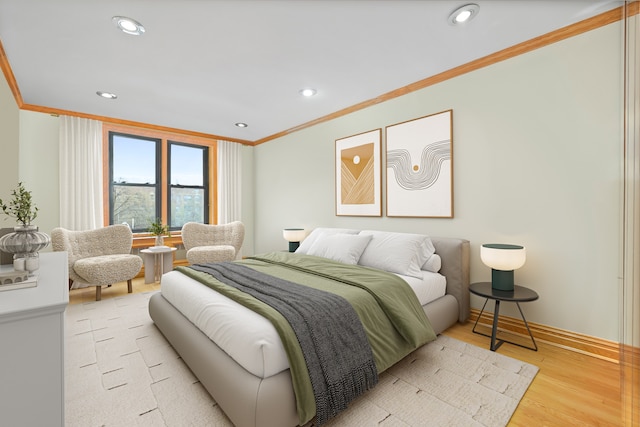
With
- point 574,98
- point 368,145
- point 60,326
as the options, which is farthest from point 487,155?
point 60,326

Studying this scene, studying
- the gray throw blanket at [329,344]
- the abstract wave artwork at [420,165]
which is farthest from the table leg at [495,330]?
the abstract wave artwork at [420,165]

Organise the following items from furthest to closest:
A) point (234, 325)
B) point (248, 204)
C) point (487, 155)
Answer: point (248, 204), point (487, 155), point (234, 325)

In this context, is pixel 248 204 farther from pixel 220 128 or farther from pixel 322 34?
pixel 322 34

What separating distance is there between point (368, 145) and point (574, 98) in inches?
80.6

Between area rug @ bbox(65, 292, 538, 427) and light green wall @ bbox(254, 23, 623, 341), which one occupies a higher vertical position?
light green wall @ bbox(254, 23, 623, 341)

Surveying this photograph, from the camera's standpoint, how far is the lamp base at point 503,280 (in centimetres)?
239

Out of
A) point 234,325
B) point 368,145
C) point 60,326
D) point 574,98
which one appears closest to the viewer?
point 60,326

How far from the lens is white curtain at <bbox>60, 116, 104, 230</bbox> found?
160 inches

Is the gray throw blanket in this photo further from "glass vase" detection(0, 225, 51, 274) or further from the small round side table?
the small round side table

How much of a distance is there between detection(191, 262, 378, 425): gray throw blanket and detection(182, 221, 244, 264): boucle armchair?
286 cm

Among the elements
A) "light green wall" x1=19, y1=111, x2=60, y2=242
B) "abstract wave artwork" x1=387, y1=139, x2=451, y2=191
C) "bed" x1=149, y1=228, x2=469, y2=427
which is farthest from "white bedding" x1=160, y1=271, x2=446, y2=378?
"light green wall" x1=19, y1=111, x2=60, y2=242

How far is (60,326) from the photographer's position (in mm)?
1095

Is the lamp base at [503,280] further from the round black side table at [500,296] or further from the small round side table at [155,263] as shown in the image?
the small round side table at [155,263]

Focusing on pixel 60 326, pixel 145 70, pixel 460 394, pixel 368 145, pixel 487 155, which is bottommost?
pixel 460 394
